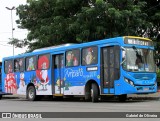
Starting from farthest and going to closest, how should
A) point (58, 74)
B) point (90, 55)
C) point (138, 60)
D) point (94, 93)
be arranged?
point (58, 74), point (90, 55), point (94, 93), point (138, 60)

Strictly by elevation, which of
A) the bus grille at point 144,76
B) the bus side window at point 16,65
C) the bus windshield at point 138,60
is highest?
the bus side window at point 16,65

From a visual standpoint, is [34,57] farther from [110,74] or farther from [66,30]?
[110,74]

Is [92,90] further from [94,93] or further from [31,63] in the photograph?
[31,63]

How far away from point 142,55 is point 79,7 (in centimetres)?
948

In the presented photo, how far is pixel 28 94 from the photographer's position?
26375mm

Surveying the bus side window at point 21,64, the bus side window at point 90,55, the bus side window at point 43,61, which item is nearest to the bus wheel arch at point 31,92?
the bus side window at point 21,64

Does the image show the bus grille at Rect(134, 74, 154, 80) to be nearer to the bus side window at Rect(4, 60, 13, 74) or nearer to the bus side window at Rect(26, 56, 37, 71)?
the bus side window at Rect(26, 56, 37, 71)

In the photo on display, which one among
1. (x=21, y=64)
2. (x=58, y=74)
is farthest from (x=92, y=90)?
(x=21, y=64)

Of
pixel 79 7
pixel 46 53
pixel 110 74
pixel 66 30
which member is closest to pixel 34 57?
pixel 46 53

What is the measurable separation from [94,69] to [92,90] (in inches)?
41.7

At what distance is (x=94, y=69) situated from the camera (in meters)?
20.7

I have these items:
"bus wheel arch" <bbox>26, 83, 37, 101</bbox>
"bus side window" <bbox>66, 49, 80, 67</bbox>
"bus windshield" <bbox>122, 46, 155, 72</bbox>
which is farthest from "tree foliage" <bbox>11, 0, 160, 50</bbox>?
"bus windshield" <bbox>122, 46, 155, 72</bbox>

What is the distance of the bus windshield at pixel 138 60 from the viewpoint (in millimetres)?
19391

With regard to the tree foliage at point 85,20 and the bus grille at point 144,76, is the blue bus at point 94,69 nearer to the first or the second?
the bus grille at point 144,76
